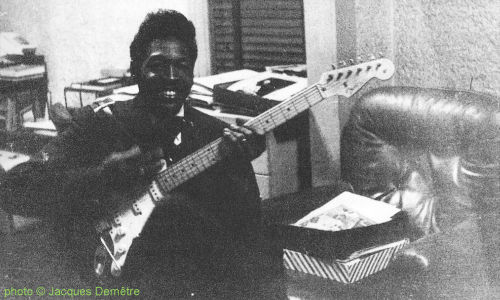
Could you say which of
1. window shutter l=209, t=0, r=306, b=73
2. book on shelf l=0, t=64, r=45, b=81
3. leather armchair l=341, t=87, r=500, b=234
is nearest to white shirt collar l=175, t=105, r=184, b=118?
leather armchair l=341, t=87, r=500, b=234

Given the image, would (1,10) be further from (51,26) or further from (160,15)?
(160,15)

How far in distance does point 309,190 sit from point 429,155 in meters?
0.43

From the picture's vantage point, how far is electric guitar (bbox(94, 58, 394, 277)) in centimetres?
181

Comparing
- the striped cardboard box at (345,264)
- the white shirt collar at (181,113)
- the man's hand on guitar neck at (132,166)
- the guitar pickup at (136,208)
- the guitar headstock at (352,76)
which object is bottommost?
the striped cardboard box at (345,264)

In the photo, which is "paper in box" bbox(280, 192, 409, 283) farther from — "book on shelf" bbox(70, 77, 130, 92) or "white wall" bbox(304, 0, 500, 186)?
"book on shelf" bbox(70, 77, 130, 92)

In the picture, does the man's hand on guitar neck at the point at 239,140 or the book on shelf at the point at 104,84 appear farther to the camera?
the book on shelf at the point at 104,84

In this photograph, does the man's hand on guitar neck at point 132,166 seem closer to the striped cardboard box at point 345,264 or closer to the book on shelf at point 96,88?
the striped cardboard box at point 345,264

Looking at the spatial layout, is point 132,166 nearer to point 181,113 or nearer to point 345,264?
point 181,113

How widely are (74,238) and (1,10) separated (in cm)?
288

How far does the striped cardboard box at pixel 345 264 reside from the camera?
175 cm


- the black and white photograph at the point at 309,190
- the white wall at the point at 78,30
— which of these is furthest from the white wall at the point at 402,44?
the white wall at the point at 78,30

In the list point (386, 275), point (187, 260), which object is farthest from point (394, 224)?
point (187, 260)

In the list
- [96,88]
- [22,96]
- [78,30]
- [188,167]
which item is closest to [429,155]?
[188,167]

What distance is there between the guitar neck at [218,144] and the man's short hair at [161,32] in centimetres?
29
